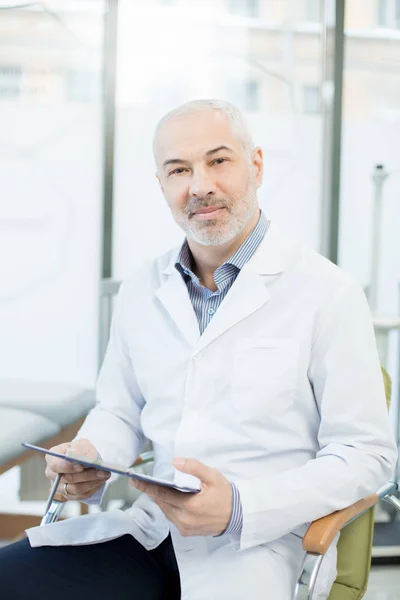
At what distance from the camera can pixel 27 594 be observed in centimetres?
112

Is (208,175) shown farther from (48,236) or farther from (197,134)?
(48,236)

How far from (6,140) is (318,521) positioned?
221cm

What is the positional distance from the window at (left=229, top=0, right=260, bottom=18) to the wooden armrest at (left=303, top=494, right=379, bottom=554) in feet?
7.53

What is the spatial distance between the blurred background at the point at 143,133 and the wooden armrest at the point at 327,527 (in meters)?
1.60

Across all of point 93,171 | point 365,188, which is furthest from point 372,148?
point 93,171

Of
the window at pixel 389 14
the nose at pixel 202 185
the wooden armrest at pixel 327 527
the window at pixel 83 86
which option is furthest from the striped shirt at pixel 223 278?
the window at pixel 389 14

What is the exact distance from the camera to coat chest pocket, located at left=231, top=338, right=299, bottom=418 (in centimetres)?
116

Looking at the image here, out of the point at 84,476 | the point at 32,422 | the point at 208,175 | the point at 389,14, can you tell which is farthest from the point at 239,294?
the point at 389,14

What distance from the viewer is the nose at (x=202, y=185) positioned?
1239 mm

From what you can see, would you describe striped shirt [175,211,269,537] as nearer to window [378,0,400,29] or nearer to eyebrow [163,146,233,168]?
eyebrow [163,146,233,168]

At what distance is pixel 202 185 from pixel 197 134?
4.2 inches

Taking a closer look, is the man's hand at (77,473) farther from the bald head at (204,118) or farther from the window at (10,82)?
the window at (10,82)

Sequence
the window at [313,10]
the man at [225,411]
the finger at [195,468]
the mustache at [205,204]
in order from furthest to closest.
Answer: the window at [313,10]
the mustache at [205,204]
the man at [225,411]
the finger at [195,468]

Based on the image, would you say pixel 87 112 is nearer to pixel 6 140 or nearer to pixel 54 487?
pixel 6 140
